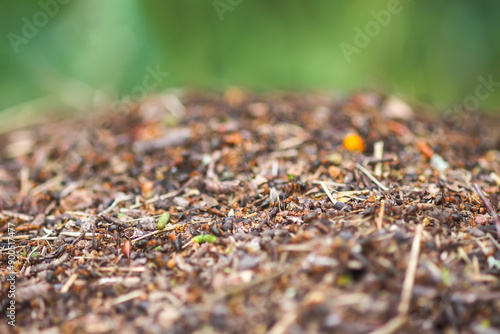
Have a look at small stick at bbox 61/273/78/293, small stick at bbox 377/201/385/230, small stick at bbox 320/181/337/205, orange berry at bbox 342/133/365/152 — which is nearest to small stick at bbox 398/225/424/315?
small stick at bbox 377/201/385/230

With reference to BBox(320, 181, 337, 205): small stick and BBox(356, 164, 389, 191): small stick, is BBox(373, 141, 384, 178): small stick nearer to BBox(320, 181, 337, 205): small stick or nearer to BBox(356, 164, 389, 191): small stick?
BBox(356, 164, 389, 191): small stick

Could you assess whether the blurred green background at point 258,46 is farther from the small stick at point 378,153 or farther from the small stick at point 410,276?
the small stick at point 410,276

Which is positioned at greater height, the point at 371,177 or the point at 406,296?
the point at 371,177

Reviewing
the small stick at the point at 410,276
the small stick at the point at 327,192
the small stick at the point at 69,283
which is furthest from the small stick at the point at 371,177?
the small stick at the point at 69,283

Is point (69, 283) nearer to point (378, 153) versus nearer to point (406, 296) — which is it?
point (406, 296)

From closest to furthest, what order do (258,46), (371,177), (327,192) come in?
(327,192) < (371,177) < (258,46)

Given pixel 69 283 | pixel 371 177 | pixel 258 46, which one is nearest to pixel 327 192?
pixel 371 177
